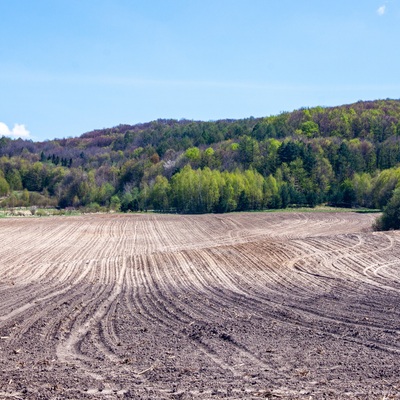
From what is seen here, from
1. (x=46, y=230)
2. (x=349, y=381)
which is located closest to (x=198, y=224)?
(x=46, y=230)

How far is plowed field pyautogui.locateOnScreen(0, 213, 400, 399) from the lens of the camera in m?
9.25

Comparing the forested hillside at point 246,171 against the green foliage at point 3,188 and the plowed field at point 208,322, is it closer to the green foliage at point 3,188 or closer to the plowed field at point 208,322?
the green foliage at point 3,188

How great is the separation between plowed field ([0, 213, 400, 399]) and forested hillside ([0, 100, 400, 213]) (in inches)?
1721

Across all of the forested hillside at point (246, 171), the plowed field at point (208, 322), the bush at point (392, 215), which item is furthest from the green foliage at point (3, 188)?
the bush at point (392, 215)

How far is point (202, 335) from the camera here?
505 inches

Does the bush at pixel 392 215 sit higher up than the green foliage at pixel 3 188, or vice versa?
the green foliage at pixel 3 188

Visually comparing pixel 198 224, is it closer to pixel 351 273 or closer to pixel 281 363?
pixel 351 273

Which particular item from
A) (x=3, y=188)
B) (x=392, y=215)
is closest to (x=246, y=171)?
(x=392, y=215)

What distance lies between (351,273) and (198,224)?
33.5 metres

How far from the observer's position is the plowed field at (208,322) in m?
9.25

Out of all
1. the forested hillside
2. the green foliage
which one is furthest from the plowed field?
the green foliage

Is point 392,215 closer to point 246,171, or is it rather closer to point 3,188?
point 246,171

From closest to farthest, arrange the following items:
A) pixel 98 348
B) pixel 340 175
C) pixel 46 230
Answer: pixel 98 348, pixel 46 230, pixel 340 175

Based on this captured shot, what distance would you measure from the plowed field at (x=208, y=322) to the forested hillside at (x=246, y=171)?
143ft
